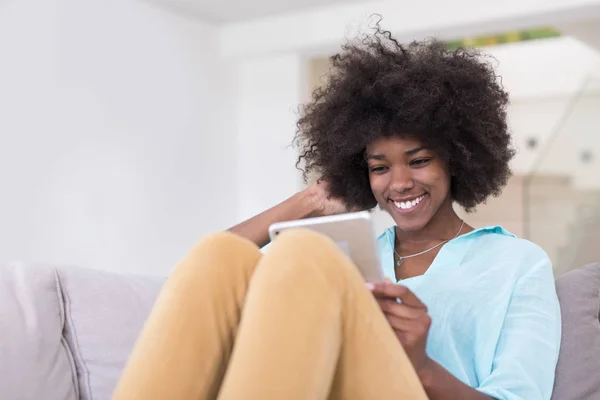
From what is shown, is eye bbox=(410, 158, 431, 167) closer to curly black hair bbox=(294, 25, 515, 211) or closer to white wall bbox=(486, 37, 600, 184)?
curly black hair bbox=(294, 25, 515, 211)

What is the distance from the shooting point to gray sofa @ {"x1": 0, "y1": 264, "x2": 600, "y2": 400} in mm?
1561

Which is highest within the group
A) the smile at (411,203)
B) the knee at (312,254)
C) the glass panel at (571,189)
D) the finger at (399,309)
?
the knee at (312,254)

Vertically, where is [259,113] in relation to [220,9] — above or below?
below

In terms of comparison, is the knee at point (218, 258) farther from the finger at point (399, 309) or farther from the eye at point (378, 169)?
the eye at point (378, 169)

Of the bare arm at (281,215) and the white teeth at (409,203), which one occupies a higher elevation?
the white teeth at (409,203)

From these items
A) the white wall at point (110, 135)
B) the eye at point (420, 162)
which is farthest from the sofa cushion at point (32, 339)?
the white wall at point (110, 135)

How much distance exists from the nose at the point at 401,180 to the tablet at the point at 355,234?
39cm

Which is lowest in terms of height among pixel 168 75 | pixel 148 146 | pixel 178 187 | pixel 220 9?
pixel 178 187

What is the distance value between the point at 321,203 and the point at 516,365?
2.64 ft

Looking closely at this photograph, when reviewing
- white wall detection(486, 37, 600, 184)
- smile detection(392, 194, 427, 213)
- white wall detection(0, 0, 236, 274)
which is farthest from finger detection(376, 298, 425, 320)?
white wall detection(486, 37, 600, 184)

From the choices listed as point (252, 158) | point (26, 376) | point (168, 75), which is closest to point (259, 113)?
point (252, 158)

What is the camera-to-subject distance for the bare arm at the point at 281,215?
78.4 inches

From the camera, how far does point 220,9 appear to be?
5445 millimetres

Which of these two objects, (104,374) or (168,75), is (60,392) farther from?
(168,75)
